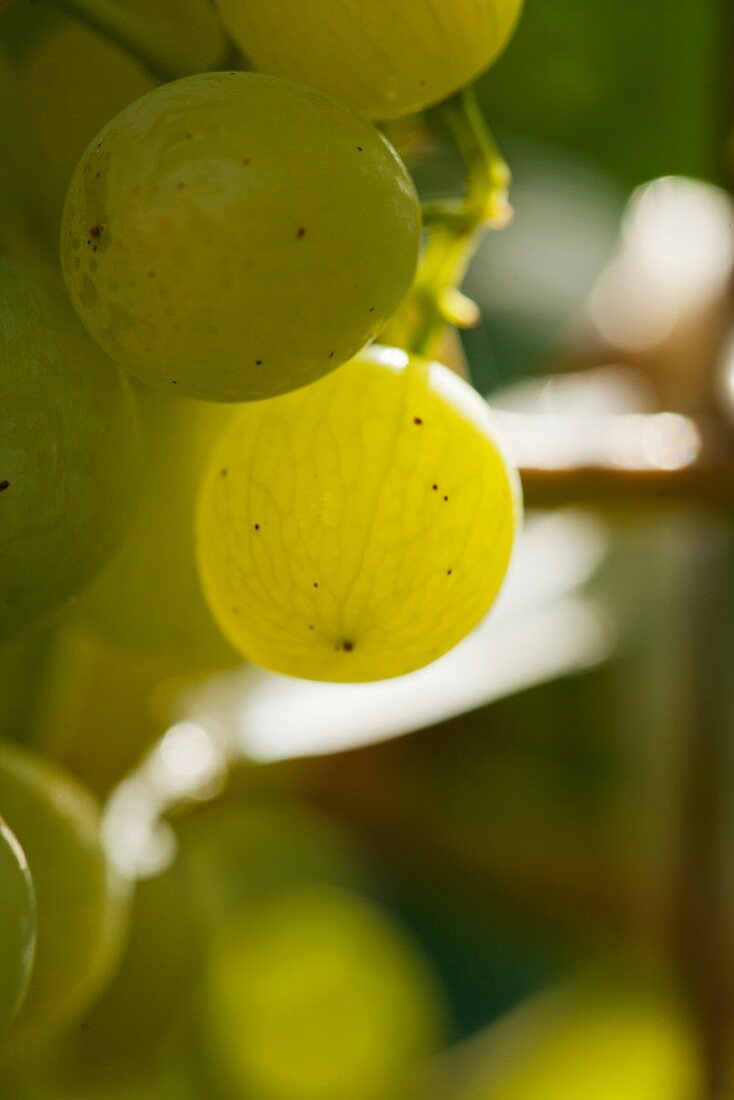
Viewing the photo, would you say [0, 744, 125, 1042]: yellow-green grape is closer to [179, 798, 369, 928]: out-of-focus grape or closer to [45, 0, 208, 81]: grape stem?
[45, 0, 208, 81]: grape stem

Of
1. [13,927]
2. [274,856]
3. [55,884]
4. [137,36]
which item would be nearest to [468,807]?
[274,856]

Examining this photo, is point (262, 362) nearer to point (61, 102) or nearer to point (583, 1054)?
point (61, 102)

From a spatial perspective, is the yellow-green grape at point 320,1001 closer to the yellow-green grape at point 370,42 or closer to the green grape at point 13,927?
the green grape at point 13,927

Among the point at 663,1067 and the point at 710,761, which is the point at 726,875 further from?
the point at 663,1067

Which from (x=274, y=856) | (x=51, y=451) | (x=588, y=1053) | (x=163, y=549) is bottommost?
(x=588, y=1053)

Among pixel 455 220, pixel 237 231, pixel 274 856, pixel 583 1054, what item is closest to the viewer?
pixel 237 231
